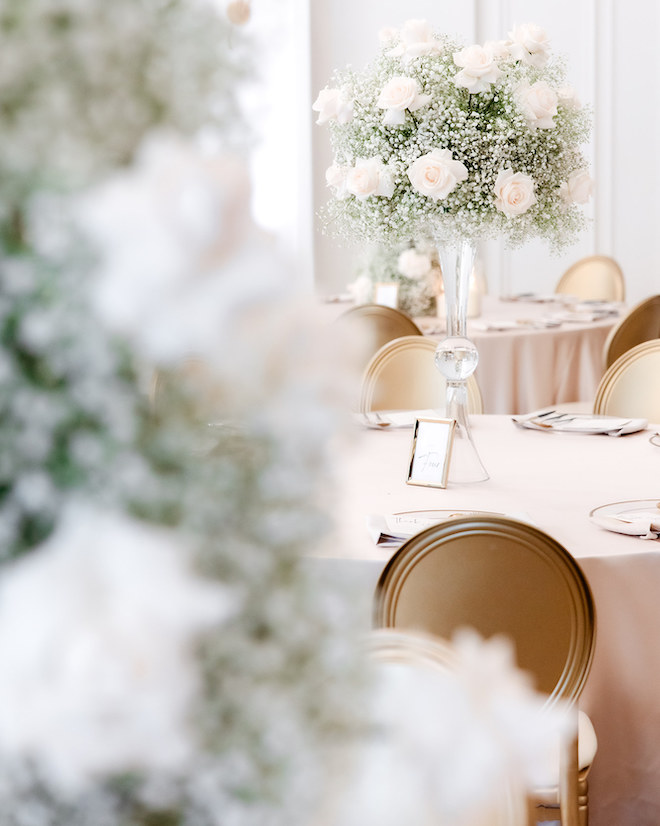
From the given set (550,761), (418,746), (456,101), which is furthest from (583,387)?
(418,746)

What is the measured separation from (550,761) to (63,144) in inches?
69.8

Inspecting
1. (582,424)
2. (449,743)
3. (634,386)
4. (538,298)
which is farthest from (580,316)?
(449,743)

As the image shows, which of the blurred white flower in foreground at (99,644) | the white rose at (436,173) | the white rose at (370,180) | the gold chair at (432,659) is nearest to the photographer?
the blurred white flower in foreground at (99,644)

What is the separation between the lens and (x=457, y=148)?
7.39 feet

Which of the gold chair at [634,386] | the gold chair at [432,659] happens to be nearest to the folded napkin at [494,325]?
the gold chair at [634,386]

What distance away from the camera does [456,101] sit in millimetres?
2301

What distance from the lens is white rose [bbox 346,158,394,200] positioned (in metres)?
2.29

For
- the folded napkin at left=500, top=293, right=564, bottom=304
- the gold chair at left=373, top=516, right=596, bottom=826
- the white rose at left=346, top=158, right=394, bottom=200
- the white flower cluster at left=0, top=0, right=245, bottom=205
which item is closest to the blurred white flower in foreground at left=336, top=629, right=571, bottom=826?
the white flower cluster at left=0, top=0, right=245, bottom=205

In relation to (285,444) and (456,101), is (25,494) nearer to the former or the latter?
(285,444)

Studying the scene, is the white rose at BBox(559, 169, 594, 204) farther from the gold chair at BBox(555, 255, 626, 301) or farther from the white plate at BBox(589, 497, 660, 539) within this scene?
the gold chair at BBox(555, 255, 626, 301)

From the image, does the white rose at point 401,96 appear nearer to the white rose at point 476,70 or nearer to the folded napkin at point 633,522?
Answer: the white rose at point 476,70

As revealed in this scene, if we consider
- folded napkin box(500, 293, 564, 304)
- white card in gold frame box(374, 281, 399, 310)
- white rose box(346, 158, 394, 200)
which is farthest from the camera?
folded napkin box(500, 293, 564, 304)

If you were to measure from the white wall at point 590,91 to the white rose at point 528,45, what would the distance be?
4823mm

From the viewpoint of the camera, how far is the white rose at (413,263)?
5.00 meters
